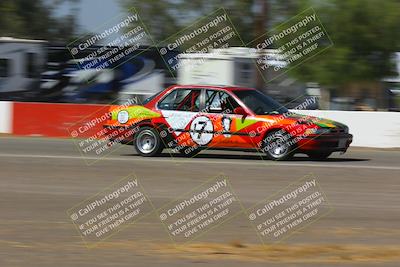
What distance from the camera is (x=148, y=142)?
16047 millimetres

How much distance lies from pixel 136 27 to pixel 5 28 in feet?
→ 34.9

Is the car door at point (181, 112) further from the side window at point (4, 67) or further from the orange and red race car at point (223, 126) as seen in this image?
the side window at point (4, 67)

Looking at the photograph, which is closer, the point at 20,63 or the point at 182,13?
the point at 20,63

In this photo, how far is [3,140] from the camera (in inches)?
810

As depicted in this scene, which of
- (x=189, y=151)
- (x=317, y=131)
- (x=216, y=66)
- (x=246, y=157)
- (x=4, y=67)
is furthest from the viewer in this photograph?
(x=4, y=67)

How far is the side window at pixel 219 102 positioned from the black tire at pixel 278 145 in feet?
2.87

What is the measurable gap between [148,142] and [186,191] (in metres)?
4.91

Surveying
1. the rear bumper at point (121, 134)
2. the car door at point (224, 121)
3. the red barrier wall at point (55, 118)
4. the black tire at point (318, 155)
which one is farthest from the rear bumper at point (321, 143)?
the red barrier wall at point (55, 118)

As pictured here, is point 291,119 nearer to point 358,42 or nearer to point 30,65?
point 358,42

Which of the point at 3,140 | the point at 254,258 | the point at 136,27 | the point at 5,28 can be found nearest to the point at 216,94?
the point at 3,140

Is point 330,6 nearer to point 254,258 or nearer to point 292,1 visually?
point 292,1

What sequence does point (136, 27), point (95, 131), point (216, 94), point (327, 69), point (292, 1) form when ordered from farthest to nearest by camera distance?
point (136, 27) → point (292, 1) → point (327, 69) → point (95, 131) → point (216, 94)

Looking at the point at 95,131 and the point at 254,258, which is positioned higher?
the point at 95,131

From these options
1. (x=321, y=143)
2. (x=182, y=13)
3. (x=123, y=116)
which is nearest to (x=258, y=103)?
(x=321, y=143)
